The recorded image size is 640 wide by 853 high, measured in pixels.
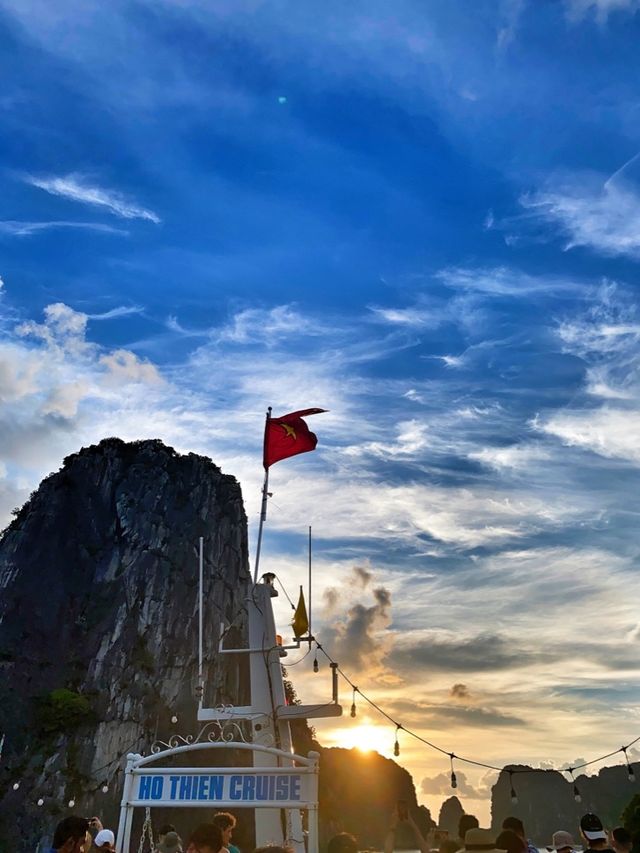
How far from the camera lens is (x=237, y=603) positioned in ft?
273

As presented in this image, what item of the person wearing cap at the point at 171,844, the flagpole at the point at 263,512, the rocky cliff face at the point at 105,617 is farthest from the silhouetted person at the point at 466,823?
the rocky cliff face at the point at 105,617

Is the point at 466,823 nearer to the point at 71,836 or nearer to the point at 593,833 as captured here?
the point at 593,833

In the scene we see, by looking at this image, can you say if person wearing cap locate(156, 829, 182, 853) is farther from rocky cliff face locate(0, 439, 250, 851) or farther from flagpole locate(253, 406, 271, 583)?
rocky cliff face locate(0, 439, 250, 851)

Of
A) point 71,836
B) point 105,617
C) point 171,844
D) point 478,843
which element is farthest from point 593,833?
point 105,617

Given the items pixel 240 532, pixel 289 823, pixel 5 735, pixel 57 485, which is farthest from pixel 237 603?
pixel 289 823

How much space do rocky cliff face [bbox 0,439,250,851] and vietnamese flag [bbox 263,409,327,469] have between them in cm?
5050

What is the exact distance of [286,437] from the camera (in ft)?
51.6

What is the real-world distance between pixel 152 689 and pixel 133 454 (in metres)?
28.1

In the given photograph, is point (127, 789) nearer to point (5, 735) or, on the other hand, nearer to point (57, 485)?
point (5, 735)

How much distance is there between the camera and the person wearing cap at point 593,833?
6.81 metres

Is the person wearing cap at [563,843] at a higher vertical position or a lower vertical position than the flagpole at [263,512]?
lower

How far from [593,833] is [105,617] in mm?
70335

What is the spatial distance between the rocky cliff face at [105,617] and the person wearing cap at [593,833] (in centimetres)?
5657

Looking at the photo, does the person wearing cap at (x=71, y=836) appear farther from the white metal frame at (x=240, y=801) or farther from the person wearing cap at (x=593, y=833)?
the person wearing cap at (x=593, y=833)
